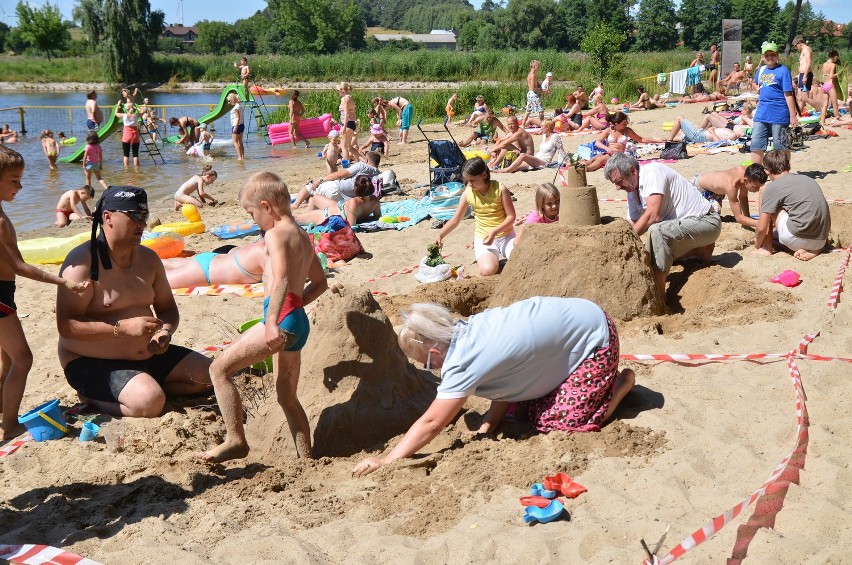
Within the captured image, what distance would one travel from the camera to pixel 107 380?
17.0 ft

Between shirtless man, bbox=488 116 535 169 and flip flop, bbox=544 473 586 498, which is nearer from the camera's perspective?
flip flop, bbox=544 473 586 498

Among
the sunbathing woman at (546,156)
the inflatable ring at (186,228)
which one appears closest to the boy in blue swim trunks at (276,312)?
the inflatable ring at (186,228)

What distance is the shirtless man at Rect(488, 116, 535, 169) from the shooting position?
51.4 ft

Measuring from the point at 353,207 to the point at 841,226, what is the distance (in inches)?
249

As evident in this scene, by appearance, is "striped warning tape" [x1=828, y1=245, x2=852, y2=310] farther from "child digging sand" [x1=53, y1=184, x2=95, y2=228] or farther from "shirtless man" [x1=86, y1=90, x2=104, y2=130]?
"shirtless man" [x1=86, y1=90, x2=104, y2=130]

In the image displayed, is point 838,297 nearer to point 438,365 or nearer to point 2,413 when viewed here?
point 438,365

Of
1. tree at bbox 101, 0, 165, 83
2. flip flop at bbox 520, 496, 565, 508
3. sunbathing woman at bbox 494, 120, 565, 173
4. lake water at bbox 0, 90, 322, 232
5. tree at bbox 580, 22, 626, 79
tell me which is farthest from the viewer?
tree at bbox 101, 0, 165, 83

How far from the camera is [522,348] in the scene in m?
4.09

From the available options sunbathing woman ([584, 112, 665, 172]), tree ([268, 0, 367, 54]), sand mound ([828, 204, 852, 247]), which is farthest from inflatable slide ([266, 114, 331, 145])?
tree ([268, 0, 367, 54])

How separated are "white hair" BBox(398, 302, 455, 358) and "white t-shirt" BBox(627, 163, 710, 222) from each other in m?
3.77

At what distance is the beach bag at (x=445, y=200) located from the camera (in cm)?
1152

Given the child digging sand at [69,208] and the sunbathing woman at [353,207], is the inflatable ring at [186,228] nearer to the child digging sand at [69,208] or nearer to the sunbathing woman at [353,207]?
the sunbathing woman at [353,207]

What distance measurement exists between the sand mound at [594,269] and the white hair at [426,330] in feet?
8.28

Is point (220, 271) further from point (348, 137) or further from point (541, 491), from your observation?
point (348, 137)
